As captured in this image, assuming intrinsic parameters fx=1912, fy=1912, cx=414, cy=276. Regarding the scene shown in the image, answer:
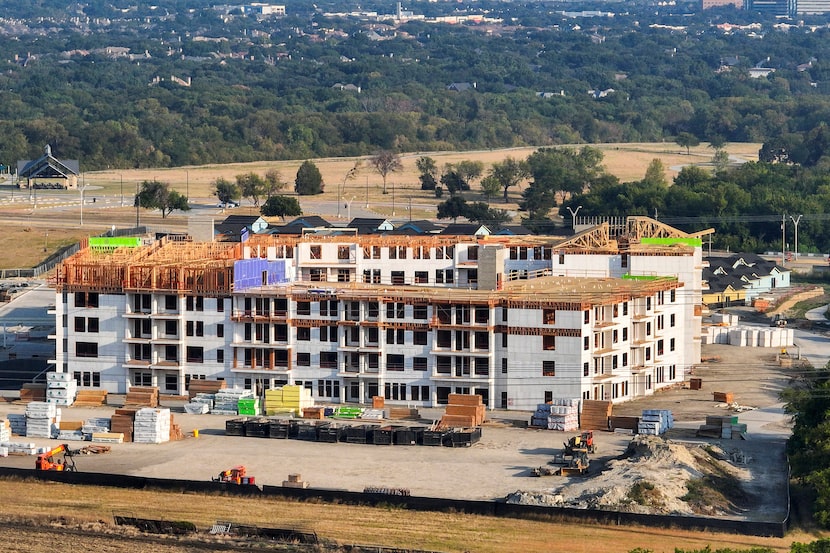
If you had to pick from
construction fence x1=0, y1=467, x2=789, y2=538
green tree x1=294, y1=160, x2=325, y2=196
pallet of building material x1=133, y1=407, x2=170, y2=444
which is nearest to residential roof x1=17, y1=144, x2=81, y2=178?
green tree x1=294, y1=160, x2=325, y2=196

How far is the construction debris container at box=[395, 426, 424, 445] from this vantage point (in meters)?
72.6

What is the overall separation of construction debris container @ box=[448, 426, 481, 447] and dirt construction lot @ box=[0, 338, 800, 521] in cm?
42

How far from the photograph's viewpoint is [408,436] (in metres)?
72.7

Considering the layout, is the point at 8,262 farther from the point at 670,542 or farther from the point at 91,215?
the point at 670,542

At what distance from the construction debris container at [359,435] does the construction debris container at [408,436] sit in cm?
109

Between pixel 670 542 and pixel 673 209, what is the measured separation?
105910 millimetres

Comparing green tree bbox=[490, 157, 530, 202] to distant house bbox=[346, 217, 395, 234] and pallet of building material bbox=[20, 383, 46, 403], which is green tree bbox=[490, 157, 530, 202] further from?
pallet of building material bbox=[20, 383, 46, 403]

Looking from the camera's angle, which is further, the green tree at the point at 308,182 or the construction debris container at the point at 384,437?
A: the green tree at the point at 308,182

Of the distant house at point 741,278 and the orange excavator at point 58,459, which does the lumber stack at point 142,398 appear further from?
the distant house at point 741,278

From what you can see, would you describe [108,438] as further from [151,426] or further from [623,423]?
[623,423]

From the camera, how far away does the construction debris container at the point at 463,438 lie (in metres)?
72.0

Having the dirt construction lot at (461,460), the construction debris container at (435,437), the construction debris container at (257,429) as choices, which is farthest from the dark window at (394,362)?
the construction debris container at (435,437)

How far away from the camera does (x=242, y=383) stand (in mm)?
82938

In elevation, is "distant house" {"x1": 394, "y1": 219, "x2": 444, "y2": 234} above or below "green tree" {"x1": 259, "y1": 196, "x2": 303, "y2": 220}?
below
